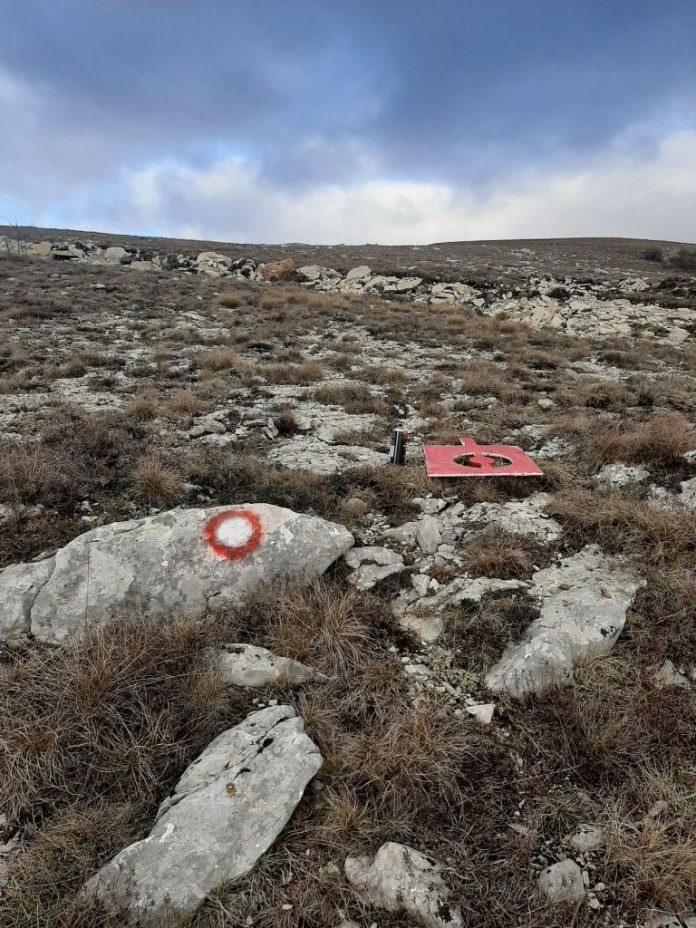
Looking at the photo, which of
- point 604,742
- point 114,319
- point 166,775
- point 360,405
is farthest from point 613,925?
point 114,319

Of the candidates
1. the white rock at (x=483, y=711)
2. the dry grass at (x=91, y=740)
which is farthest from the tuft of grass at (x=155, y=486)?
the white rock at (x=483, y=711)

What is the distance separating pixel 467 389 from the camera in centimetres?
862

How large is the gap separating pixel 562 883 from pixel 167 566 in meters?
2.62

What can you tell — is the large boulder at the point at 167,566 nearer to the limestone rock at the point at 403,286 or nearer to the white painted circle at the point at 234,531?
the white painted circle at the point at 234,531

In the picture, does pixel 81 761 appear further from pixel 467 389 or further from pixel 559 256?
pixel 559 256

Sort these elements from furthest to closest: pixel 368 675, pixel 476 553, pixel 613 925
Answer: pixel 476 553 → pixel 368 675 → pixel 613 925

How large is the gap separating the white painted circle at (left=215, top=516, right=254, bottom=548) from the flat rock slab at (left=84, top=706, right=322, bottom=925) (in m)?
1.29

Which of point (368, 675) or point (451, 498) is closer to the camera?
point (368, 675)

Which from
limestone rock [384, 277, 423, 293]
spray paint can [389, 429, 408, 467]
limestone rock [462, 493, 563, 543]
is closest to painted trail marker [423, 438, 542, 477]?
spray paint can [389, 429, 408, 467]

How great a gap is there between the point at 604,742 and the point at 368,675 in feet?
3.81

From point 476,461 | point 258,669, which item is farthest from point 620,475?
point 258,669

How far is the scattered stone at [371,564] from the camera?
11.5 ft

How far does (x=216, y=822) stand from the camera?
1989mm

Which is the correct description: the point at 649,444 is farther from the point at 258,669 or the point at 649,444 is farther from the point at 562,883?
the point at 258,669
